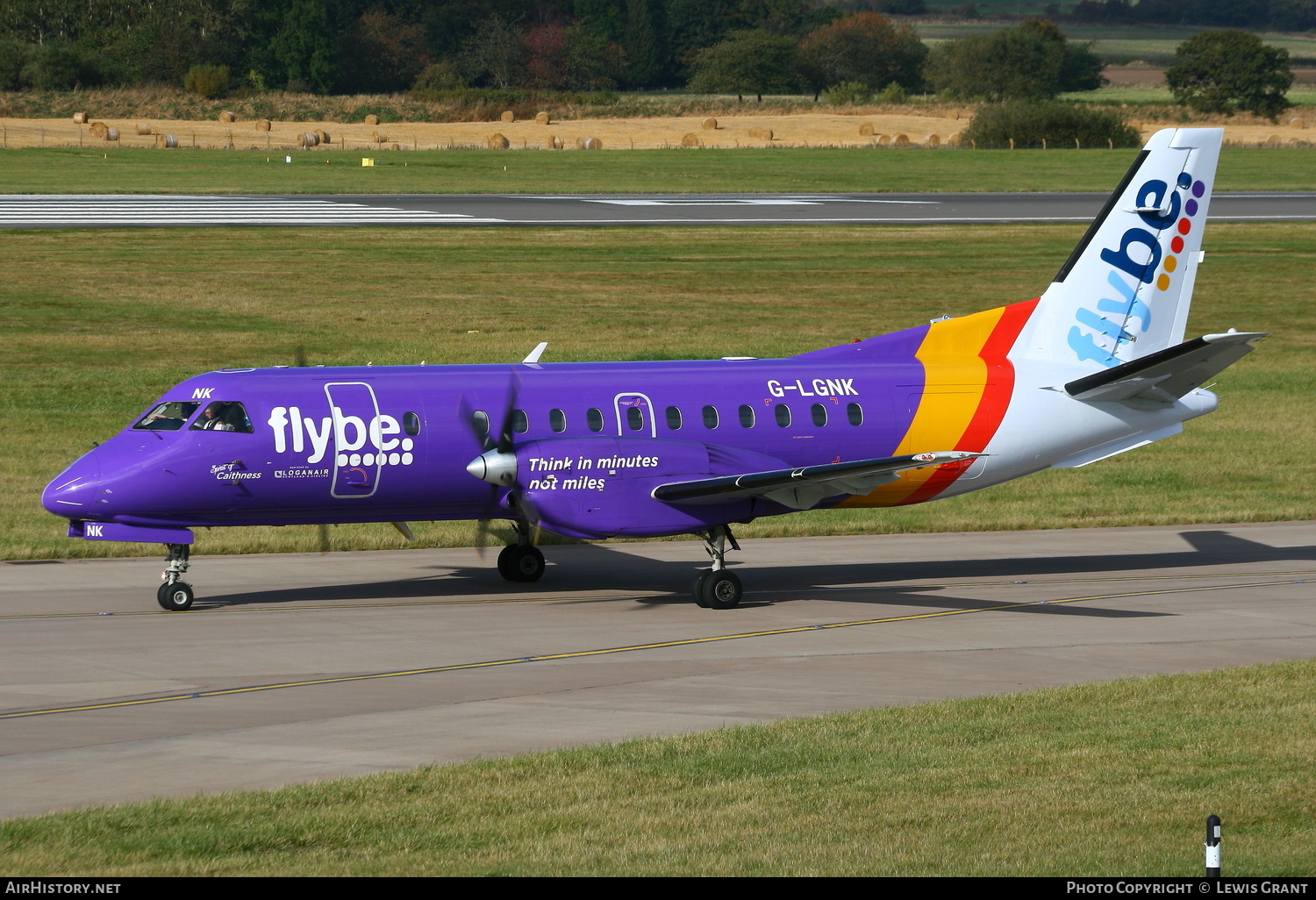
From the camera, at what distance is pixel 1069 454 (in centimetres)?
2458

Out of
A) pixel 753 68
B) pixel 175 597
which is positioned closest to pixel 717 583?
pixel 175 597

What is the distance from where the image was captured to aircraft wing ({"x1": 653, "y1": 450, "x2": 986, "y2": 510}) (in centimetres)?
2086

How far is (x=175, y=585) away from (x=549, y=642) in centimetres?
547

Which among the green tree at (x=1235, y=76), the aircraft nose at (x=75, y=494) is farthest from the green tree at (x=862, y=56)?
the aircraft nose at (x=75, y=494)

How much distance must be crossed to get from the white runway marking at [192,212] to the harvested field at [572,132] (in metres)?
36.6

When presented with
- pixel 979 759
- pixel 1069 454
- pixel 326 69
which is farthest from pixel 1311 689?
pixel 326 69

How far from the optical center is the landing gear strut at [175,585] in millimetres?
21172

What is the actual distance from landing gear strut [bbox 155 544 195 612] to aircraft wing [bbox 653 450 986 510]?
651 centimetres

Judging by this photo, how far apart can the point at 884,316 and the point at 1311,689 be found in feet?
114

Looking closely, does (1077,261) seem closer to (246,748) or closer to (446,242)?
(246,748)

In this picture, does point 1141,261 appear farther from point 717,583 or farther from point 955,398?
point 717,583

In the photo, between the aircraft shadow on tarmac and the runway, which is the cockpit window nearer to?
the aircraft shadow on tarmac

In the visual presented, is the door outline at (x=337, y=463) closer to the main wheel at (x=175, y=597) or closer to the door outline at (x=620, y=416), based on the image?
the main wheel at (x=175, y=597)

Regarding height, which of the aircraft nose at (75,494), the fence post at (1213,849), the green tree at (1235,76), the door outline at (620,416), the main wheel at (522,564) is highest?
the green tree at (1235,76)
